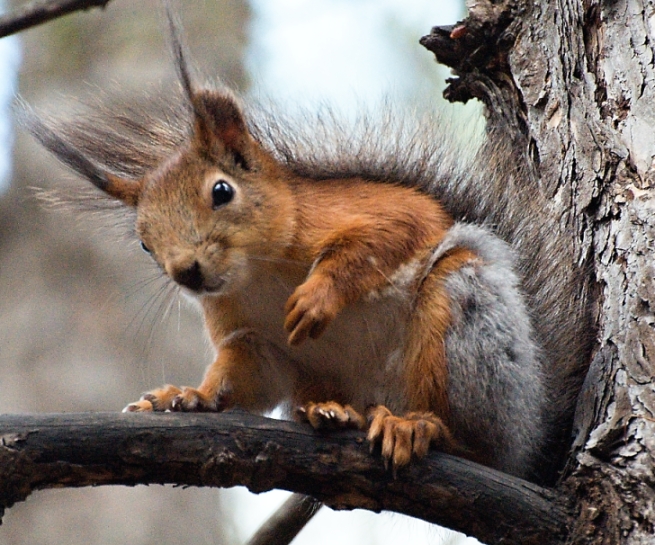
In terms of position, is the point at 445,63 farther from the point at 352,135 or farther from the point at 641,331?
the point at 641,331

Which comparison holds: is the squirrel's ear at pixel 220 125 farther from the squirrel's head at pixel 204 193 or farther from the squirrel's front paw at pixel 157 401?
the squirrel's front paw at pixel 157 401

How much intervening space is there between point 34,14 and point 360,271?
1.14 m

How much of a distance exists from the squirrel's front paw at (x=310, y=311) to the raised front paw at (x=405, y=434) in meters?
0.26

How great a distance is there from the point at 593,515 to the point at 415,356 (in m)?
0.59

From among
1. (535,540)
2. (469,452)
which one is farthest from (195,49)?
(535,540)

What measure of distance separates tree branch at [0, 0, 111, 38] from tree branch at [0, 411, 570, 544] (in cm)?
74

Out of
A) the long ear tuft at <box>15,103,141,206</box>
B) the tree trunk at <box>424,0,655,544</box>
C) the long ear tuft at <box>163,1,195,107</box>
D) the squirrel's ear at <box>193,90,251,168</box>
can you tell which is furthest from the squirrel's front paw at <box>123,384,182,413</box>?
the tree trunk at <box>424,0,655,544</box>

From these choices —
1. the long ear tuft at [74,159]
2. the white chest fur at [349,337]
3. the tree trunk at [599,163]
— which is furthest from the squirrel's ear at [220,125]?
the tree trunk at [599,163]

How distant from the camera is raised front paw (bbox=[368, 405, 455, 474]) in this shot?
1.88 metres

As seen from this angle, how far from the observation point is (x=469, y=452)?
2141mm

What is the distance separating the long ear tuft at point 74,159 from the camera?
243 cm

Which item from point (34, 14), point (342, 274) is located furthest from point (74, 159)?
point (34, 14)

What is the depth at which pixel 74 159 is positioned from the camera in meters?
2.51

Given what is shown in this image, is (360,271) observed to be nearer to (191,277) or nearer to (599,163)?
(191,277)
